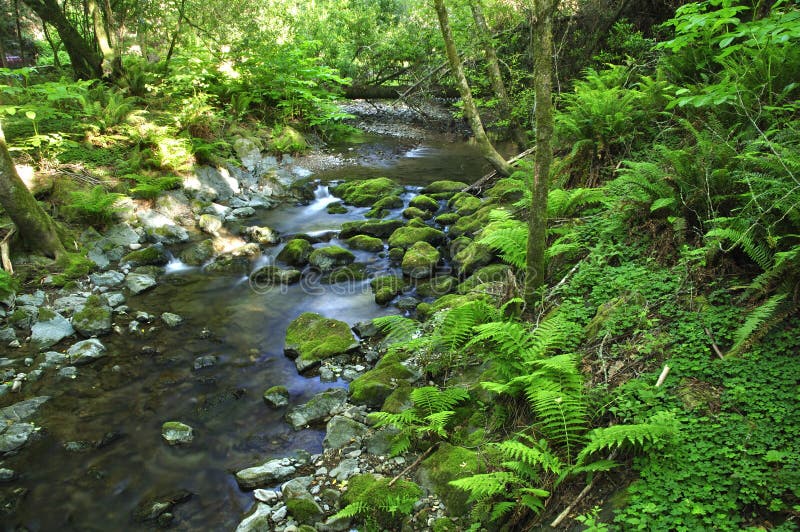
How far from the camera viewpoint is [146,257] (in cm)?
884

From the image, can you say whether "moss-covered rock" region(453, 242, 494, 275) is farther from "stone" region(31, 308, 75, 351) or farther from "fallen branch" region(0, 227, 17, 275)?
"fallen branch" region(0, 227, 17, 275)

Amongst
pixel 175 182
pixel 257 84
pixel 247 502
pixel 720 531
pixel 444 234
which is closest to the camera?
pixel 720 531

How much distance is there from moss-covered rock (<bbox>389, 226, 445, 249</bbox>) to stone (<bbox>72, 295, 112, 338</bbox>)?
5.16 metres

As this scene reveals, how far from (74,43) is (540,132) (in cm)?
1445

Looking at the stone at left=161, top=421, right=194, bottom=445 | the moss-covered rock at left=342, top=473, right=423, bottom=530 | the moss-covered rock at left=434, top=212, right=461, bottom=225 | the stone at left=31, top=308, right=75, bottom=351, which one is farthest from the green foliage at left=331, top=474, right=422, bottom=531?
the moss-covered rock at left=434, top=212, right=461, bottom=225

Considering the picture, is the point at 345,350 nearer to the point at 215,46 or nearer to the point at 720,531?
the point at 720,531

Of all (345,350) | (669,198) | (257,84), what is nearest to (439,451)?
(345,350)

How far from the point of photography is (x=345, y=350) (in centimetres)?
640

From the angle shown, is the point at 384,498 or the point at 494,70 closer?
the point at 384,498

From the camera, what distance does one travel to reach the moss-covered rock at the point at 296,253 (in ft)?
30.2

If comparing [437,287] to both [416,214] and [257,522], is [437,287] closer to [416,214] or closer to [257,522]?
[416,214]

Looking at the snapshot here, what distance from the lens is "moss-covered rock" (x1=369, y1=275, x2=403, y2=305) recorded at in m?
7.68

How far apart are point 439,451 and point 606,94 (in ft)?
19.5

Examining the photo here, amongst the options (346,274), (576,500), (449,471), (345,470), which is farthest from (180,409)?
(576,500)
